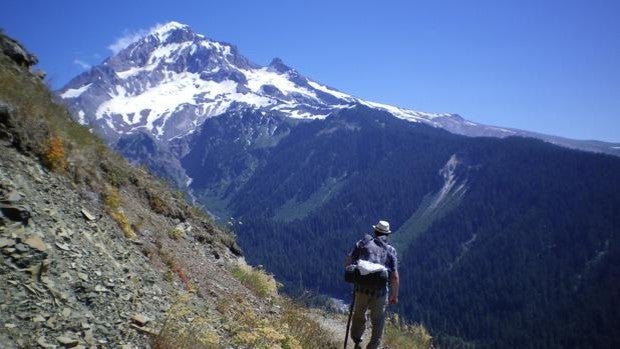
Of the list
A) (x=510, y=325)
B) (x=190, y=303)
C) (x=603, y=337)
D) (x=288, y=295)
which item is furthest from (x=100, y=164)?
(x=510, y=325)

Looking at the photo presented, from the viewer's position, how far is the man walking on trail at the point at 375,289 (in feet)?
36.8

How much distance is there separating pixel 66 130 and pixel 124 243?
4.17 meters

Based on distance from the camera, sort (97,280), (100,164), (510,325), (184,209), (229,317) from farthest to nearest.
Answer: (510,325)
(184,209)
(100,164)
(229,317)
(97,280)

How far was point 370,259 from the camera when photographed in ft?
37.5

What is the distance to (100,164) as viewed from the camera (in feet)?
47.9

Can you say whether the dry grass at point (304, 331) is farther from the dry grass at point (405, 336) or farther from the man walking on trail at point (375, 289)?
the dry grass at point (405, 336)

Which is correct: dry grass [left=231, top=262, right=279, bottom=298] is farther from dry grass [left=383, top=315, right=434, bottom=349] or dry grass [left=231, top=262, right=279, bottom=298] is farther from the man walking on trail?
the man walking on trail

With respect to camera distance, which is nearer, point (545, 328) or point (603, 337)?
point (603, 337)

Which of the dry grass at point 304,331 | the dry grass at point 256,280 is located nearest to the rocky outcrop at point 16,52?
the dry grass at point 256,280

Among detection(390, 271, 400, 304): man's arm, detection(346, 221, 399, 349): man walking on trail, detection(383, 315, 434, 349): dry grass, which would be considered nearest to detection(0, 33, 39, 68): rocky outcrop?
detection(346, 221, 399, 349): man walking on trail

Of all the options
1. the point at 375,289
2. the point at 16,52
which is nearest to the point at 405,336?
the point at 375,289

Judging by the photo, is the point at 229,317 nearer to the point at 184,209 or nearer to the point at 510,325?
the point at 184,209

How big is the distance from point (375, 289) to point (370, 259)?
70cm

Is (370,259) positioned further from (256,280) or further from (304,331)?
(256,280)
